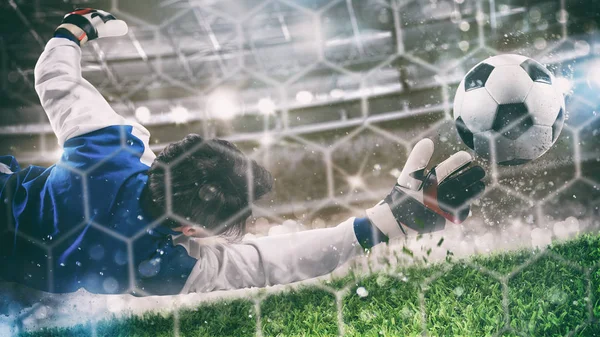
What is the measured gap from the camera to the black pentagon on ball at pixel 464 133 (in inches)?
41.8

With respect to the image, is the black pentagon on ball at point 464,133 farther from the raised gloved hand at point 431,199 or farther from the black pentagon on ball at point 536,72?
the black pentagon on ball at point 536,72

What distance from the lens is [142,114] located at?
1172 mm

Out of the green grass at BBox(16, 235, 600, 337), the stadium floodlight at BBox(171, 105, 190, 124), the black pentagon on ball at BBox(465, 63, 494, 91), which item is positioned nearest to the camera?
the green grass at BBox(16, 235, 600, 337)

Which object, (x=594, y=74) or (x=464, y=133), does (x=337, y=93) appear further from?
(x=594, y=74)

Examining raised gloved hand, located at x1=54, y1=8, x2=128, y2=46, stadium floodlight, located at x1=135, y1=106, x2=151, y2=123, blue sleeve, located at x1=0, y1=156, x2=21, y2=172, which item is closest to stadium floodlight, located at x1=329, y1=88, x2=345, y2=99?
Answer: stadium floodlight, located at x1=135, y1=106, x2=151, y2=123

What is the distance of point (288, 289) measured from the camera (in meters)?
1.08

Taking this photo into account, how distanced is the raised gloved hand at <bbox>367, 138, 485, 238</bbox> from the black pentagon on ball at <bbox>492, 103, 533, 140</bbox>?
0.12 m

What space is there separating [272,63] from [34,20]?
0.67 m

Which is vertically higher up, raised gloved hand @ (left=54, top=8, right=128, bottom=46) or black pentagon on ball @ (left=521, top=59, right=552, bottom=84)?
raised gloved hand @ (left=54, top=8, right=128, bottom=46)

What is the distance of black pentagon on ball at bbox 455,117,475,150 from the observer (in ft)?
3.48

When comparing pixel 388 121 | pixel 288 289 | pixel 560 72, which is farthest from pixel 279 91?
pixel 560 72

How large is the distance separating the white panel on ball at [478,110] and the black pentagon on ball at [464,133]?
0.04 feet

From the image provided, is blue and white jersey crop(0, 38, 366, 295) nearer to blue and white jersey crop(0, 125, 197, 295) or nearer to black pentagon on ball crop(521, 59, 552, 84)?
blue and white jersey crop(0, 125, 197, 295)

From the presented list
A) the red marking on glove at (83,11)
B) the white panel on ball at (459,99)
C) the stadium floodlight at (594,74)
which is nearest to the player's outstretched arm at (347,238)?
the white panel on ball at (459,99)
